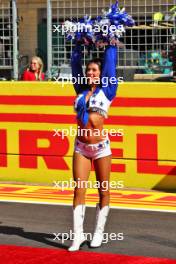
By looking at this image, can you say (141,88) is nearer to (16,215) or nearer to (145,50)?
(145,50)

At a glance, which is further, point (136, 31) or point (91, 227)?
point (136, 31)

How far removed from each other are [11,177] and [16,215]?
2.59 metres

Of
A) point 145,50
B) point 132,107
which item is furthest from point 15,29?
point 132,107

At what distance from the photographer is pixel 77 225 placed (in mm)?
6836

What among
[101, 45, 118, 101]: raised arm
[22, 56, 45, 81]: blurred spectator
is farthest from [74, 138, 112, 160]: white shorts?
[22, 56, 45, 81]: blurred spectator

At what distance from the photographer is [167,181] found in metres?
10.3

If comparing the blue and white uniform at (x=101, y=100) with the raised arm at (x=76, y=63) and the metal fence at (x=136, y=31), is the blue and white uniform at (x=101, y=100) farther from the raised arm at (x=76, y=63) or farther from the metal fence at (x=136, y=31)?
the metal fence at (x=136, y=31)

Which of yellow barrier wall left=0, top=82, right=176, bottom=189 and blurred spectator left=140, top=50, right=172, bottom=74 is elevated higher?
blurred spectator left=140, top=50, right=172, bottom=74

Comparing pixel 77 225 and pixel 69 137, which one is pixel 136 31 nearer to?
pixel 69 137

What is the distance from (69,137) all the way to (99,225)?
3.96 m

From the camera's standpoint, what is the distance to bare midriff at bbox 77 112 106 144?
22.2ft

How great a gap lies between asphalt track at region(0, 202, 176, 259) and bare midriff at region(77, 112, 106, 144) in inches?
41.5

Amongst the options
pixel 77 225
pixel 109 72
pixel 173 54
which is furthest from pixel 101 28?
pixel 173 54

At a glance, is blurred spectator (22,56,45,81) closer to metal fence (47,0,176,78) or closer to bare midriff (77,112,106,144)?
metal fence (47,0,176,78)
